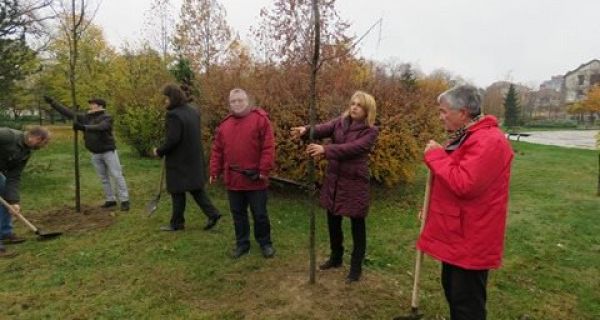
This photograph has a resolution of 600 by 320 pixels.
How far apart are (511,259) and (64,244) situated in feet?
18.4

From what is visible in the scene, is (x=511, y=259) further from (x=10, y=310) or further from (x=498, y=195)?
(x=10, y=310)

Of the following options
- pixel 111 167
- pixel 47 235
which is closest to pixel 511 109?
pixel 111 167

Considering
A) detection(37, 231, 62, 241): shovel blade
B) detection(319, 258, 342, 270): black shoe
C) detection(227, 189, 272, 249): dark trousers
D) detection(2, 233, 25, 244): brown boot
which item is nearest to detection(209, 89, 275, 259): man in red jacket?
detection(227, 189, 272, 249): dark trousers

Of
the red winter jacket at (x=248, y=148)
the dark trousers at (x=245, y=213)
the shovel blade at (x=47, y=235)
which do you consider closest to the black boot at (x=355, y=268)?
the dark trousers at (x=245, y=213)

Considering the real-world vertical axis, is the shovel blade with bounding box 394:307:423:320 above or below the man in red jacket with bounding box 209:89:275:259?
below

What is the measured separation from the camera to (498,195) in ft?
8.45

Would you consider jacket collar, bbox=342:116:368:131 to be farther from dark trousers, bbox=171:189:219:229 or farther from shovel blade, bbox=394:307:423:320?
dark trousers, bbox=171:189:219:229

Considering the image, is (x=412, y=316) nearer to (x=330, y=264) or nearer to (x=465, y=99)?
(x=330, y=264)

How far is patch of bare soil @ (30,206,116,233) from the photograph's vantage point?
6.14 meters

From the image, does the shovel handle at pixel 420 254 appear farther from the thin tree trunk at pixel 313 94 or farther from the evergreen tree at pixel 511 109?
the evergreen tree at pixel 511 109

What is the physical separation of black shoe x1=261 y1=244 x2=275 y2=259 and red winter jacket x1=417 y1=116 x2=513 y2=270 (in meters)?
2.35

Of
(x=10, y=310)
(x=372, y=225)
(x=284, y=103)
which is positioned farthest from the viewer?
(x=284, y=103)

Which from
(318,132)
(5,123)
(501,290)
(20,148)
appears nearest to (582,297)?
(501,290)

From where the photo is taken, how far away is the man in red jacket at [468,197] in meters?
2.49
